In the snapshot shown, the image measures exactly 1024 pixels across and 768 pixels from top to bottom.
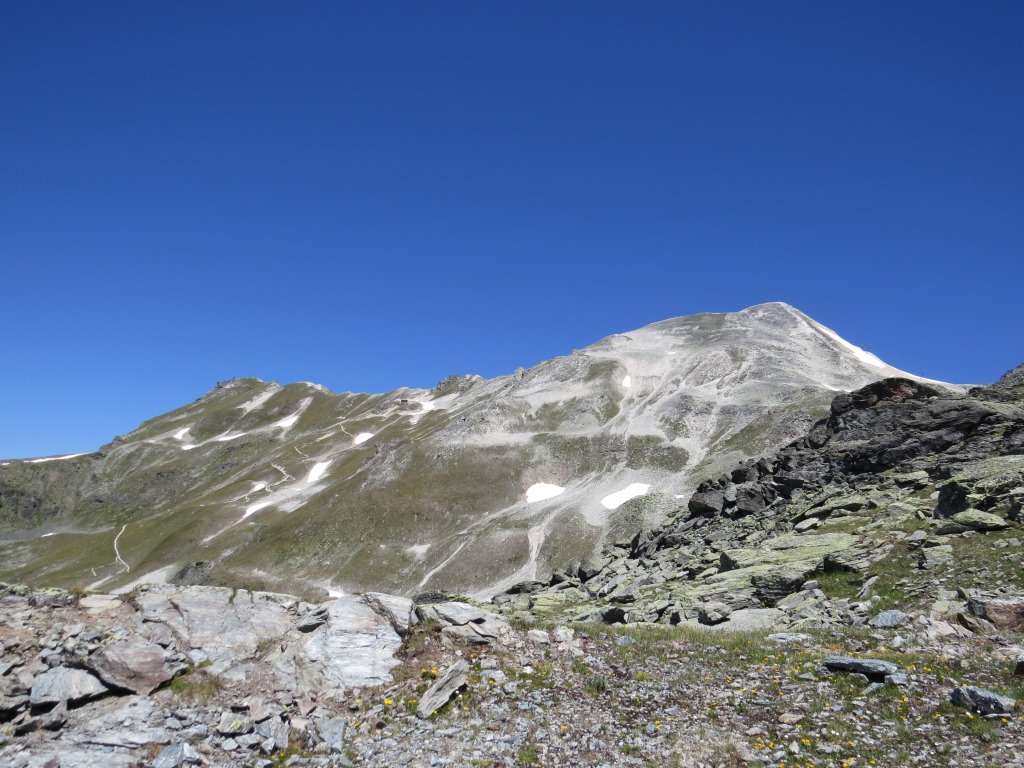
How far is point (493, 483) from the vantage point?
4616 inches

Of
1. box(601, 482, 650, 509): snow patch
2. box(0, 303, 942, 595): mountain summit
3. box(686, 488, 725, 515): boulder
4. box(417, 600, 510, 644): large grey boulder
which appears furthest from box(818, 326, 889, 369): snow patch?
box(417, 600, 510, 644): large grey boulder

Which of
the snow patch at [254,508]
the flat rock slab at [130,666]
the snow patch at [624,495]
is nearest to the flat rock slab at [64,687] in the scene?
the flat rock slab at [130,666]

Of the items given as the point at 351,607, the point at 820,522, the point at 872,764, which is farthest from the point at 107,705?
the point at 820,522

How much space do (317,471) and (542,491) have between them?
237 ft

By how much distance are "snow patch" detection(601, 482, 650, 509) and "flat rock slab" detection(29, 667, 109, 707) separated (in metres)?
91.0

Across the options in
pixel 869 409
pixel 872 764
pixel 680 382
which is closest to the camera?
pixel 872 764

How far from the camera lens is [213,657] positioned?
15.9 metres

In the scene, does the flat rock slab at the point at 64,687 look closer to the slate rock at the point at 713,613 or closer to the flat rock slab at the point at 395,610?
the flat rock slab at the point at 395,610

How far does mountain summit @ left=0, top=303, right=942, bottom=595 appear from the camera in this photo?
94.4 m

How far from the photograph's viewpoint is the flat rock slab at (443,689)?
47.4 feet

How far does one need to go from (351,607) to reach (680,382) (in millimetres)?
144422

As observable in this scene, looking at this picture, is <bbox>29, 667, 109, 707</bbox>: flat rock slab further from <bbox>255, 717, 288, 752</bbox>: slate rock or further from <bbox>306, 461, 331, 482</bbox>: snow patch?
<bbox>306, 461, 331, 482</bbox>: snow patch

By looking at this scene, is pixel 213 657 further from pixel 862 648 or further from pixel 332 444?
pixel 332 444

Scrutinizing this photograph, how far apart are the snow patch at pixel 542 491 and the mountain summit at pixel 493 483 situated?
1.66 ft
